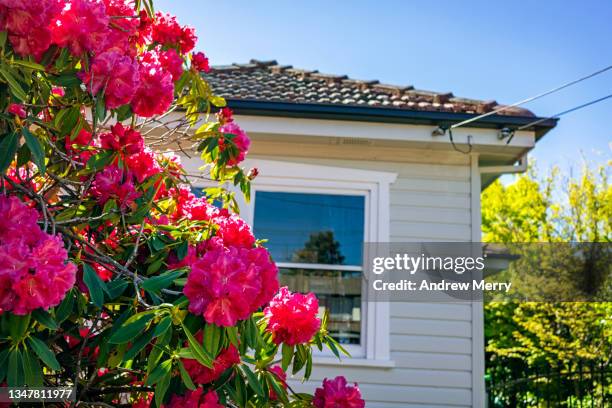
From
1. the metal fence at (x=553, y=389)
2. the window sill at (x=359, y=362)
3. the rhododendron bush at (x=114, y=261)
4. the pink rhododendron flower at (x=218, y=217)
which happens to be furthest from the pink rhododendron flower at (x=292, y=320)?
the metal fence at (x=553, y=389)

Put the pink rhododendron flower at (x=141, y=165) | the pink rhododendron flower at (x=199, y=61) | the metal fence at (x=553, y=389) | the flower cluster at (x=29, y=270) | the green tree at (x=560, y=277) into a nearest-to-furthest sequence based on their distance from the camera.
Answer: the flower cluster at (x=29, y=270)
the pink rhododendron flower at (x=141, y=165)
the pink rhododendron flower at (x=199, y=61)
the metal fence at (x=553, y=389)
the green tree at (x=560, y=277)

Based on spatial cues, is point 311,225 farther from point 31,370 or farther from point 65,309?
point 31,370

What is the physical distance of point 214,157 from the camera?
2752 mm

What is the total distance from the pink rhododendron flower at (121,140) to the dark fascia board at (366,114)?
10.4 feet

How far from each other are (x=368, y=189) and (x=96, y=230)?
3712 mm

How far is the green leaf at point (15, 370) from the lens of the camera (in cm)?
135

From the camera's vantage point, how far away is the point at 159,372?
145cm

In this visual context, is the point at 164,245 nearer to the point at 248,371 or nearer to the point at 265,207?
the point at 248,371

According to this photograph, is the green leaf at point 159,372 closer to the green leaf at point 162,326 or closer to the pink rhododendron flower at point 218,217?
the green leaf at point 162,326

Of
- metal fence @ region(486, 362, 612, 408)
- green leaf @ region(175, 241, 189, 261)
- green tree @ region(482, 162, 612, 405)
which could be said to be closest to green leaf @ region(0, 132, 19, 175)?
green leaf @ region(175, 241, 189, 261)

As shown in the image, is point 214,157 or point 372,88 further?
point 372,88

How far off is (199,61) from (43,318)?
5.77 ft

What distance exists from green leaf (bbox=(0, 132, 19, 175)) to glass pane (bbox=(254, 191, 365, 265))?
3.90m

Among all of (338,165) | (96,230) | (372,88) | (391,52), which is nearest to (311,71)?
(372,88)
